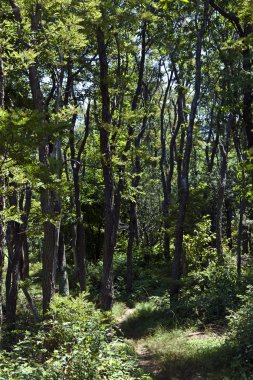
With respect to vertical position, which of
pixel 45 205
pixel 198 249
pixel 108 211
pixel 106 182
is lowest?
pixel 198 249

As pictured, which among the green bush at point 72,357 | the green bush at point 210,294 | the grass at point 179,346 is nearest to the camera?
the green bush at point 72,357

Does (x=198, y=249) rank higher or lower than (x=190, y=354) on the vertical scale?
higher

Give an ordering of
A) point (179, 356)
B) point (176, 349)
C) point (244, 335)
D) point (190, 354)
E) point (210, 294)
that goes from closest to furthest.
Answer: point (244, 335) < point (190, 354) < point (179, 356) < point (176, 349) < point (210, 294)

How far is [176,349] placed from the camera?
10.6 m

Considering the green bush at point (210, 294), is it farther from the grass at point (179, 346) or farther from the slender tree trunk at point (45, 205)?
the slender tree trunk at point (45, 205)

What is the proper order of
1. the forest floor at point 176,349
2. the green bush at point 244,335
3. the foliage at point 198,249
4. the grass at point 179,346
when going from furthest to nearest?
the foliage at point 198,249 → the forest floor at point 176,349 → the grass at point 179,346 → the green bush at point 244,335

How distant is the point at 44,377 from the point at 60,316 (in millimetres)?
2067

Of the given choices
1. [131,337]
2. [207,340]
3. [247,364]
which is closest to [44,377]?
[247,364]

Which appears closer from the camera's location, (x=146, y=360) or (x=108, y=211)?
(x=146, y=360)

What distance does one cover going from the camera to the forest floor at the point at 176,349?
9.20 metres

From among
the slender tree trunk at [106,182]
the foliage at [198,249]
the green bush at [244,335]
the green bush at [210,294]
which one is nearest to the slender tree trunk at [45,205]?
the slender tree trunk at [106,182]

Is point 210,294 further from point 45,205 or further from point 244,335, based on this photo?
point 45,205

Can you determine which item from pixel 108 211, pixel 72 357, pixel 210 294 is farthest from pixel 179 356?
pixel 72 357

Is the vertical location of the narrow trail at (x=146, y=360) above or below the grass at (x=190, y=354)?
below
